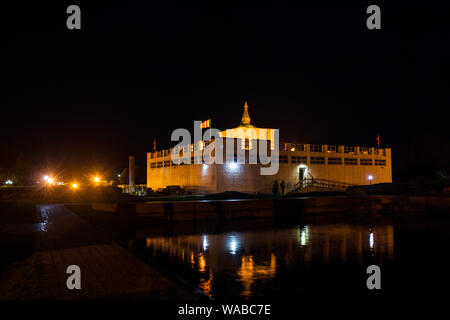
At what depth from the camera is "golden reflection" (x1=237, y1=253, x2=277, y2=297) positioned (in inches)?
398

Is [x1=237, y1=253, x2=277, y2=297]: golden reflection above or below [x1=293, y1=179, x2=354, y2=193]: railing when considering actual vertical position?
below

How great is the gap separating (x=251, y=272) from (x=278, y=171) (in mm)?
30748

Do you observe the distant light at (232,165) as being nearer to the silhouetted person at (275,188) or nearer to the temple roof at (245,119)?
the silhouetted person at (275,188)

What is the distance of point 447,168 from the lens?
5769 centimetres

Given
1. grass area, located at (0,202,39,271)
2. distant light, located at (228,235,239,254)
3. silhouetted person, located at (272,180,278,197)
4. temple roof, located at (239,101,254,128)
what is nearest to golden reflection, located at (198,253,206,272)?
distant light, located at (228,235,239,254)

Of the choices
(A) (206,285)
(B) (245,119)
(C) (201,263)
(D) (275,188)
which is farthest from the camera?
(B) (245,119)

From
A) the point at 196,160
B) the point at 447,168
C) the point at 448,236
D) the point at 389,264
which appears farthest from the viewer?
the point at 447,168

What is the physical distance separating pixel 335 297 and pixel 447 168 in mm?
57254

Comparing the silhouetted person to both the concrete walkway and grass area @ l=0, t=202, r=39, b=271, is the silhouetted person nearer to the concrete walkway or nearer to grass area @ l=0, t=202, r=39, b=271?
grass area @ l=0, t=202, r=39, b=271

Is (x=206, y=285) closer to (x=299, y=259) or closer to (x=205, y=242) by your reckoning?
(x=299, y=259)

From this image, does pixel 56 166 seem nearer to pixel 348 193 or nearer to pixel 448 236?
pixel 348 193

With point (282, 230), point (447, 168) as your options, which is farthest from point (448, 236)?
point (447, 168)

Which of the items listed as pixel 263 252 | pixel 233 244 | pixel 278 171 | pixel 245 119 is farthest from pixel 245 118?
pixel 263 252

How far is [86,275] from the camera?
8023 mm
